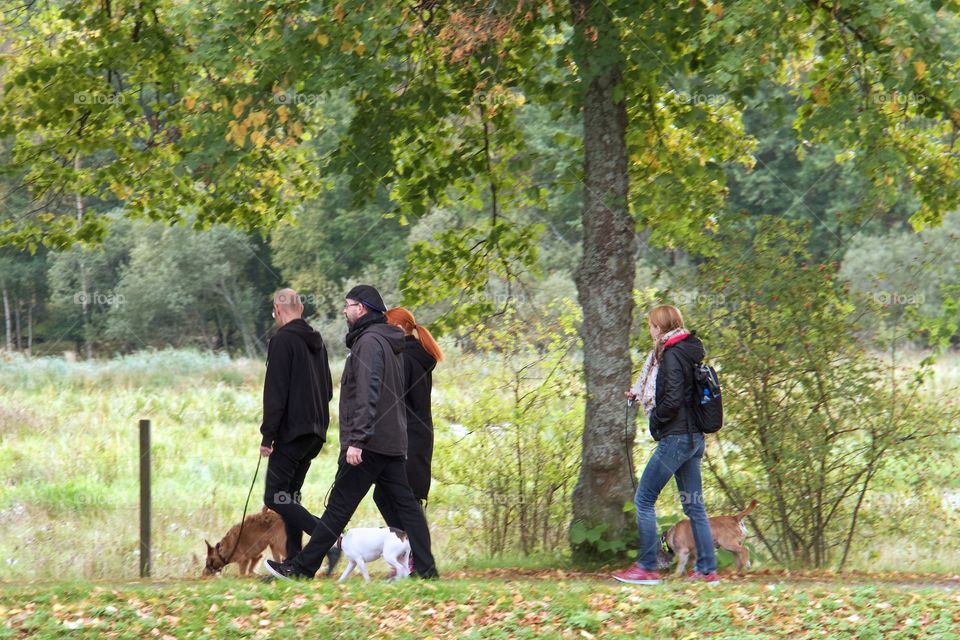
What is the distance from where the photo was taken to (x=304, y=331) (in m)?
8.55

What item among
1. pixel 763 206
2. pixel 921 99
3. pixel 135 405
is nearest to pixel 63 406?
pixel 135 405

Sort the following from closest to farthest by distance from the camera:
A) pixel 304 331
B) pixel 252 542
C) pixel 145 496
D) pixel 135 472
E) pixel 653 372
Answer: pixel 653 372, pixel 304 331, pixel 252 542, pixel 145 496, pixel 135 472

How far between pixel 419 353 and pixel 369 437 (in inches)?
47.8

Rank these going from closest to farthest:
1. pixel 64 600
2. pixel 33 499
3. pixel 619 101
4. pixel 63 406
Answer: pixel 64 600 → pixel 619 101 → pixel 33 499 → pixel 63 406

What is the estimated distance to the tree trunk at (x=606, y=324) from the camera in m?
9.86

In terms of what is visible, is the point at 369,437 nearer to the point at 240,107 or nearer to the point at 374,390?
the point at 374,390

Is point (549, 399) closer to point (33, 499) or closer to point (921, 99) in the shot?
point (921, 99)

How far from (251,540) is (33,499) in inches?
386

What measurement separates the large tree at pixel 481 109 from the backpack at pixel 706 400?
160 centimetres

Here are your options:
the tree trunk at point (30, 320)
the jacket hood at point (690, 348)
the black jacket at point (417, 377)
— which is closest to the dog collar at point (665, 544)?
the jacket hood at point (690, 348)

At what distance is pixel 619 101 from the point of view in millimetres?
9789

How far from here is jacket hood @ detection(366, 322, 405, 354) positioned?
26.3 ft

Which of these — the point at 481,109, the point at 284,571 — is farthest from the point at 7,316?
the point at 284,571

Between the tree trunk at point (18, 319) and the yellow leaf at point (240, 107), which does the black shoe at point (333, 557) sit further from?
the tree trunk at point (18, 319)
